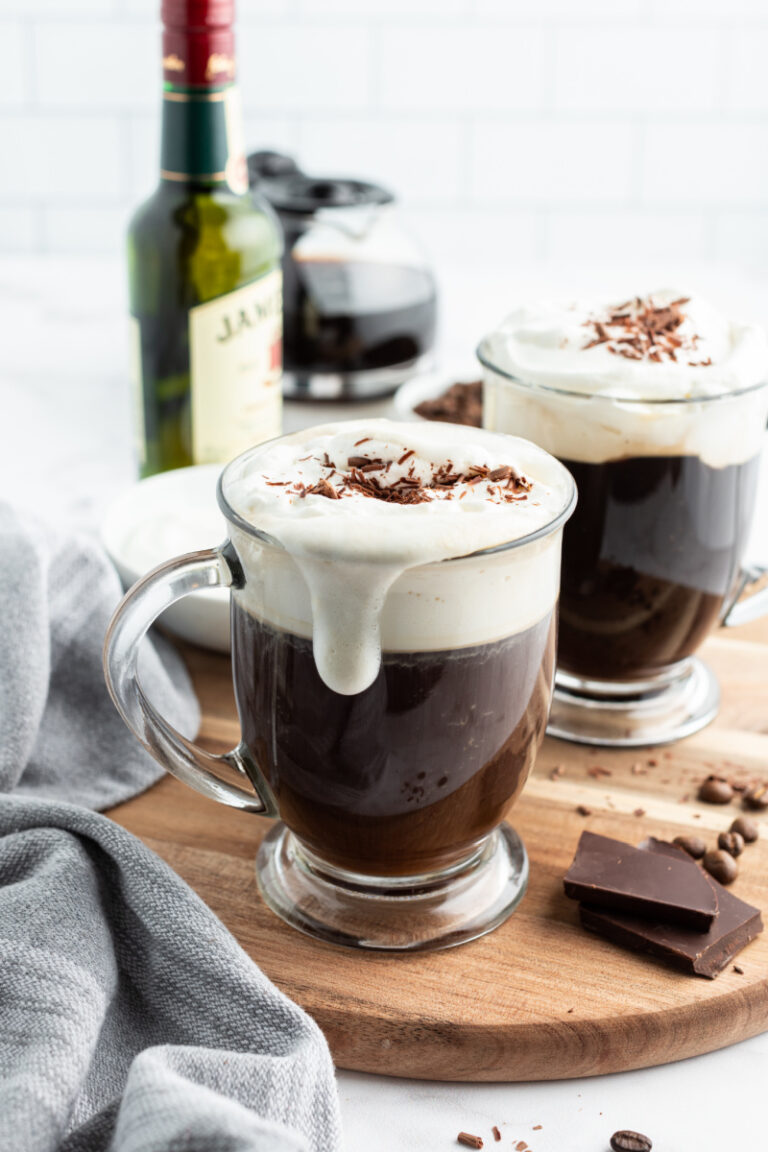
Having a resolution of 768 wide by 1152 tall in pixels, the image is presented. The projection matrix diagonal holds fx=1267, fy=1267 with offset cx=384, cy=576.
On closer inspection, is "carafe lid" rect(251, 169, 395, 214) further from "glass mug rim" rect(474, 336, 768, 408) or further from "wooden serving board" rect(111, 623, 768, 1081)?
"wooden serving board" rect(111, 623, 768, 1081)

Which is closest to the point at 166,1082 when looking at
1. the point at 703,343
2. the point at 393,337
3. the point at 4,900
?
the point at 4,900

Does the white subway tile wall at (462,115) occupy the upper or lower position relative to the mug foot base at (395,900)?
upper

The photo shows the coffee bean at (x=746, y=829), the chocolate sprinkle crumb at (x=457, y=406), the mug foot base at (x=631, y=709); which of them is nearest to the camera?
the coffee bean at (x=746, y=829)

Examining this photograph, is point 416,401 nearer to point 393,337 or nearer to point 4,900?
point 393,337

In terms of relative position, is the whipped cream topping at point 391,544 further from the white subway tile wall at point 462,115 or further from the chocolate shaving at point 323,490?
the white subway tile wall at point 462,115

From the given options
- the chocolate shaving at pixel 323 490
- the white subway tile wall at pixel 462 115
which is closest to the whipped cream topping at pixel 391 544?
the chocolate shaving at pixel 323 490

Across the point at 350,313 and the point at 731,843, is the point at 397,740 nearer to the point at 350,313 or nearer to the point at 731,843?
the point at 731,843

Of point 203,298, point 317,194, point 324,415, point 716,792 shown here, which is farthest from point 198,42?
point 716,792
